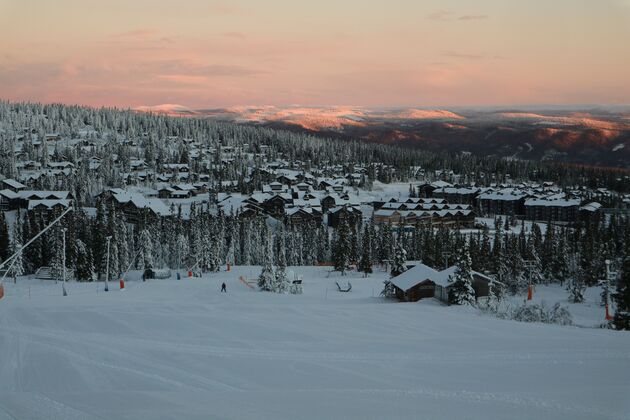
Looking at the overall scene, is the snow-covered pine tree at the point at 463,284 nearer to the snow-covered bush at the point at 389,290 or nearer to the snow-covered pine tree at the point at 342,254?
the snow-covered bush at the point at 389,290

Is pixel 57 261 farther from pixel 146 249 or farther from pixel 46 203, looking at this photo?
pixel 46 203

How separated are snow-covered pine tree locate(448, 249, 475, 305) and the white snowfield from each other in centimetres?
490

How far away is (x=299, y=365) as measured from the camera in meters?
16.1

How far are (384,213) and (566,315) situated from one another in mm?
68128

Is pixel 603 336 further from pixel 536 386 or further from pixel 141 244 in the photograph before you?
pixel 141 244

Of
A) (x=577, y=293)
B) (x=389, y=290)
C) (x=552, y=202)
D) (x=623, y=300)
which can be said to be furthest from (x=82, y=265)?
(x=552, y=202)

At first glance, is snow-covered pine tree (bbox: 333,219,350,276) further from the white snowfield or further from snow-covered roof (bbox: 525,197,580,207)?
snow-covered roof (bbox: 525,197,580,207)

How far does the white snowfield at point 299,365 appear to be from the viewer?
12523 millimetres

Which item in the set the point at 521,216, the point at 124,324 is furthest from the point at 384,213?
the point at 124,324

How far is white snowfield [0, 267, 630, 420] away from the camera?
1252 cm

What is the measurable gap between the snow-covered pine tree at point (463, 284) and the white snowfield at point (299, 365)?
16.1 feet

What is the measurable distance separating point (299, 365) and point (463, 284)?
53.6ft

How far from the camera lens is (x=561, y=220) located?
100 metres

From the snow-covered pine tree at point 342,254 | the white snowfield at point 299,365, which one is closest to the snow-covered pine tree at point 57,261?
the white snowfield at point 299,365
